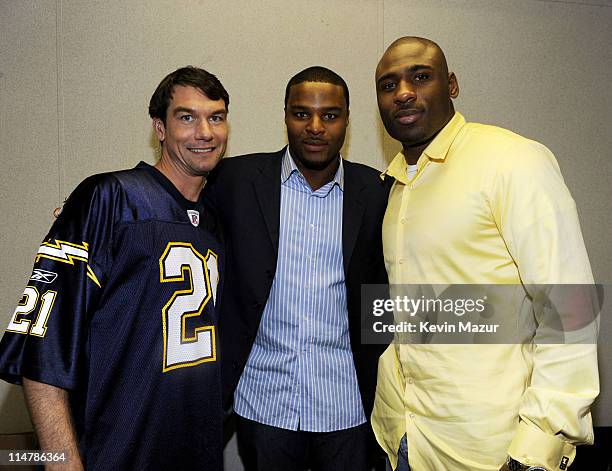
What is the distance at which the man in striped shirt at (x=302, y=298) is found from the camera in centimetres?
201

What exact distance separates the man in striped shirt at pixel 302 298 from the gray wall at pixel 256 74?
74cm

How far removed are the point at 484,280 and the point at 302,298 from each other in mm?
715

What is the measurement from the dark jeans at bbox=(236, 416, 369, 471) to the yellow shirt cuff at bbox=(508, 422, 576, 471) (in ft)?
2.62

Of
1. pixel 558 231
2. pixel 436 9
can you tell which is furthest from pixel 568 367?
pixel 436 9

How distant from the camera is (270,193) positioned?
82.4 inches

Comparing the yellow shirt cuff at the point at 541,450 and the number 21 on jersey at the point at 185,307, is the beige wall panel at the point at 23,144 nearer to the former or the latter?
the number 21 on jersey at the point at 185,307

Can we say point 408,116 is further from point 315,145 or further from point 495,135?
point 315,145

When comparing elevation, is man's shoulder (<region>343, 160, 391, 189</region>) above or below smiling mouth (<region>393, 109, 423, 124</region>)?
below

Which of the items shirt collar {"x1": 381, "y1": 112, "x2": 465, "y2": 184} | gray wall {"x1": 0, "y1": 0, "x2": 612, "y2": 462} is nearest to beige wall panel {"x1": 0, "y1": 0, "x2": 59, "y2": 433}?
gray wall {"x1": 0, "y1": 0, "x2": 612, "y2": 462}

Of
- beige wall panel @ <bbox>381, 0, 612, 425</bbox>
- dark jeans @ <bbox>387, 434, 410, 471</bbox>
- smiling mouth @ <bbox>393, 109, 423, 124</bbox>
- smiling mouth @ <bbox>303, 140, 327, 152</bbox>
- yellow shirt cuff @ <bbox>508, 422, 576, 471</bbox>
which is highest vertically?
beige wall panel @ <bbox>381, 0, 612, 425</bbox>

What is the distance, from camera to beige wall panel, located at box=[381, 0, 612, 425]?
2.95 m

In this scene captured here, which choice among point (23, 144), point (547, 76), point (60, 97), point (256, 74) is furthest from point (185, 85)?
point (547, 76)

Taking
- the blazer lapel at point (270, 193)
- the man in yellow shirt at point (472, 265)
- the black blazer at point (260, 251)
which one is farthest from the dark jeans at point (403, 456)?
the blazer lapel at point (270, 193)

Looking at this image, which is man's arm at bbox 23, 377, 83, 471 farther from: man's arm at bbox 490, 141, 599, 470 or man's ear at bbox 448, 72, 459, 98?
man's ear at bbox 448, 72, 459, 98
